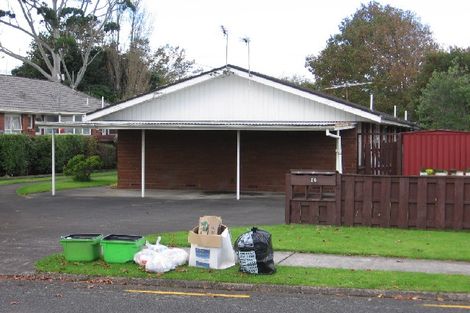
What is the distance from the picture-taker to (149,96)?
83.3 ft

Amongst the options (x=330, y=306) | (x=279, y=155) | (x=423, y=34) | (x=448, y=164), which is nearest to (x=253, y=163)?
(x=279, y=155)

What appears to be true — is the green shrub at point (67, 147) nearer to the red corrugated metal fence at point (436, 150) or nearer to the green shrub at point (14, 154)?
the green shrub at point (14, 154)

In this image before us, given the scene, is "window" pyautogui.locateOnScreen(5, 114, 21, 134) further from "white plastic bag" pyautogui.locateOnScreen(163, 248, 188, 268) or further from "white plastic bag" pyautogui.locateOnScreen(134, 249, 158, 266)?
"white plastic bag" pyautogui.locateOnScreen(163, 248, 188, 268)

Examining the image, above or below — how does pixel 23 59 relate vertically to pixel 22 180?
above

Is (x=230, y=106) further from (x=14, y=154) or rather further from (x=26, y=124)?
(x=26, y=124)

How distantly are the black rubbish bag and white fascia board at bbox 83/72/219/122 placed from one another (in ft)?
50.8

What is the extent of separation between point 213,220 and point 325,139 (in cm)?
1464

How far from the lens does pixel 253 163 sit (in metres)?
25.3

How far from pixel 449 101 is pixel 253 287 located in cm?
2541

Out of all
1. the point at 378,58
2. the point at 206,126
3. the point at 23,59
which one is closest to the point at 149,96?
the point at 206,126

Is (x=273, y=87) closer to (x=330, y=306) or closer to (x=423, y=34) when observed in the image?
(x=330, y=306)

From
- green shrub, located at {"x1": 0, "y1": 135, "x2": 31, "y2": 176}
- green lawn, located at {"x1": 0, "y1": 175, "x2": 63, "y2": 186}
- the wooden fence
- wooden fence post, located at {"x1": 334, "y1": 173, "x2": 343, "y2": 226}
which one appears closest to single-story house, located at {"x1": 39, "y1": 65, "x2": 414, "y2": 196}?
green lawn, located at {"x1": 0, "y1": 175, "x2": 63, "y2": 186}

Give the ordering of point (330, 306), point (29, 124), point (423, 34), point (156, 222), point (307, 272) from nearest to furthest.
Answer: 1. point (330, 306)
2. point (307, 272)
3. point (156, 222)
4. point (29, 124)
5. point (423, 34)

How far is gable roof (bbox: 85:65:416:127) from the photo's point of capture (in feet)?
75.0
